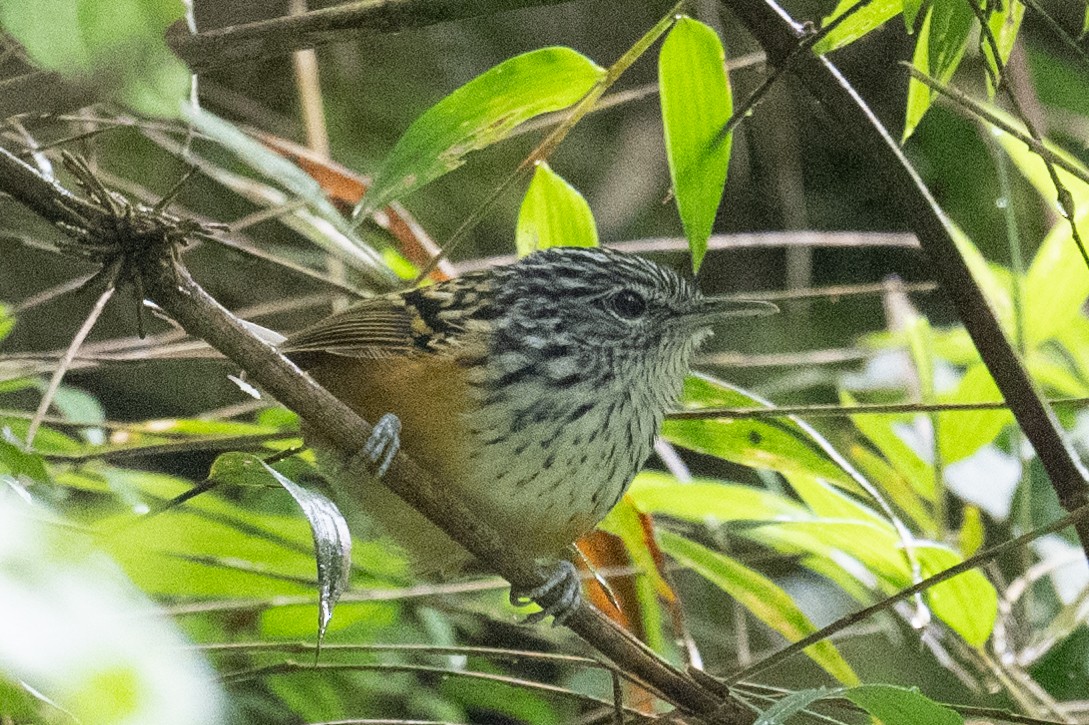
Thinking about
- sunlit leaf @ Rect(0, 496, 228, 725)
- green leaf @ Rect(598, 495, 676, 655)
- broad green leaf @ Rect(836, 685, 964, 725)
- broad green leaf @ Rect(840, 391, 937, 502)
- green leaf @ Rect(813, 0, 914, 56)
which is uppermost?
green leaf @ Rect(813, 0, 914, 56)

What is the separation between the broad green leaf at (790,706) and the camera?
4.26 ft

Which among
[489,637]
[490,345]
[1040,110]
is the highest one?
[1040,110]

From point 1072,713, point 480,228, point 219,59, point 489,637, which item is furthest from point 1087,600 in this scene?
point 480,228

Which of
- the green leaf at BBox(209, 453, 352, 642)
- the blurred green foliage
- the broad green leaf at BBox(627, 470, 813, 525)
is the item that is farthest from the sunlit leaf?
the broad green leaf at BBox(627, 470, 813, 525)

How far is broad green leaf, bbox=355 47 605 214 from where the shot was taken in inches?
69.0

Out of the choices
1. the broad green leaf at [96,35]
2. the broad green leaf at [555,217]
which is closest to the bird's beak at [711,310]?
the broad green leaf at [555,217]

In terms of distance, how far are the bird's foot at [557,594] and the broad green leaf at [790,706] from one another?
0.36 metres

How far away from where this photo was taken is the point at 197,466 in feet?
12.3

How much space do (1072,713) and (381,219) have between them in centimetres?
181

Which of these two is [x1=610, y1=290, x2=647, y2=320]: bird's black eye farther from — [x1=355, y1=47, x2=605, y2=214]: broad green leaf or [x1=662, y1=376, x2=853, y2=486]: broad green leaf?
[x1=355, y1=47, x2=605, y2=214]: broad green leaf

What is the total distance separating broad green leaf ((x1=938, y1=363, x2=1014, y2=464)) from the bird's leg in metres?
1.15

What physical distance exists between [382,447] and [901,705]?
69 cm

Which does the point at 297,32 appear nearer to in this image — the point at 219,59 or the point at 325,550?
the point at 219,59

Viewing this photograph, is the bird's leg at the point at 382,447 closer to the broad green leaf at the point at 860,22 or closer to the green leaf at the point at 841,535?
the green leaf at the point at 841,535
